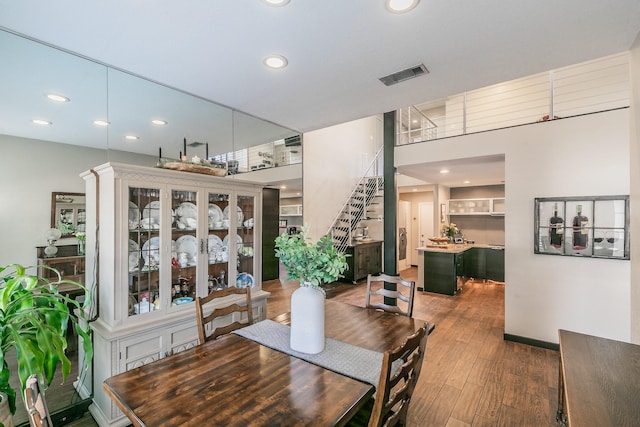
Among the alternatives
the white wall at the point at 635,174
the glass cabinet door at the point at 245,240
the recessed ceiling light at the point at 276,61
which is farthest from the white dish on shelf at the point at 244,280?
the white wall at the point at 635,174

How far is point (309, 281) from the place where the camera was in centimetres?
165

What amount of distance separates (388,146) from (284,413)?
428cm

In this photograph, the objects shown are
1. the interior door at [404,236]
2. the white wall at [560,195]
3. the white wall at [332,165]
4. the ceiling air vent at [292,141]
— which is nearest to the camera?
the white wall at [560,195]

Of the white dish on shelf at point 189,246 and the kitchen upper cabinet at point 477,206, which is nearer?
the white dish on shelf at point 189,246

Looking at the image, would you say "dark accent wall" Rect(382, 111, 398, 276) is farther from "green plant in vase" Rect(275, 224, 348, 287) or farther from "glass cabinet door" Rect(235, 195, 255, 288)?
"green plant in vase" Rect(275, 224, 348, 287)

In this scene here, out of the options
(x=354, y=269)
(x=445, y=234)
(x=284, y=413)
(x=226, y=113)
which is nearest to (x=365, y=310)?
(x=284, y=413)

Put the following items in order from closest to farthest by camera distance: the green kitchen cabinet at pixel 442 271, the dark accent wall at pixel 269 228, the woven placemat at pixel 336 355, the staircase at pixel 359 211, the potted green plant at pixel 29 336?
the potted green plant at pixel 29 336
the woven placemat at pixel 336 355
the green kitchen cabinet at pixel 442 271
the dark accent wall at pixel 269 228
the staircase at pixel 359 211

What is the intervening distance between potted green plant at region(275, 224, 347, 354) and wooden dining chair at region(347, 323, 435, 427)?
444mm

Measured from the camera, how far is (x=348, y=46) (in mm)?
1979

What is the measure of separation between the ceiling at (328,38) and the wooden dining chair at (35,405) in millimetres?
1848

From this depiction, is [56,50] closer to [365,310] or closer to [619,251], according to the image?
[365,310]

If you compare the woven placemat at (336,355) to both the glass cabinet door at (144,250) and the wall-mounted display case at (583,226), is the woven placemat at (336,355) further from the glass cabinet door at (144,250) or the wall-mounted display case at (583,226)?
the wall-mounted display case at (583,226)

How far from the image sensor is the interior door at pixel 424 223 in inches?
342

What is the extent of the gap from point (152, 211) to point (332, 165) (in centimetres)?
455
